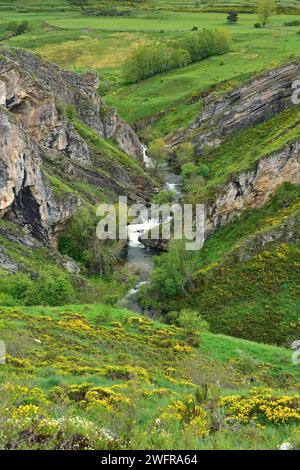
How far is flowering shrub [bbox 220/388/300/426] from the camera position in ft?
66.4

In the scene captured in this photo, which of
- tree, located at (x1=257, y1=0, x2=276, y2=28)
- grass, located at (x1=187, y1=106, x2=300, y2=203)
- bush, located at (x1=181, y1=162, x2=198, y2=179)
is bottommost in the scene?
bush, located at (x1=181, y1=162, x2=198, y2=179)

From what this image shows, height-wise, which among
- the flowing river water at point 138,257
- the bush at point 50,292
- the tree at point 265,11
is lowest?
the flowing river water at point 138,257

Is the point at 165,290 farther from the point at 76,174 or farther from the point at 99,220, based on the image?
the point at 76,174

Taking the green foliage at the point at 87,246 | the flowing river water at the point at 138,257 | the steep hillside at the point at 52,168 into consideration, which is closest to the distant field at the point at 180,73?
the steep hillside at the point at 52,168

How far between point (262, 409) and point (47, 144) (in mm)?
78192

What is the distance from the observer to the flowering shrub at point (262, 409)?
20.2 metres

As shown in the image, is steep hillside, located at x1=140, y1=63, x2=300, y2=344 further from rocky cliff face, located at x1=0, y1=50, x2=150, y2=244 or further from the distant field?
the distant field

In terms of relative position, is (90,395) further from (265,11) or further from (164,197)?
(265,11)

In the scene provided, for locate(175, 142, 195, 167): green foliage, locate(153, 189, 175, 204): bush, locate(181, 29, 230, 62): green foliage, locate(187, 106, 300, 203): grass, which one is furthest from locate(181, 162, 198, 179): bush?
locate(181, 29, 230, 62): green foliage

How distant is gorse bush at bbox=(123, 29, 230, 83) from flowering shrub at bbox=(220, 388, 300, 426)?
149177mm

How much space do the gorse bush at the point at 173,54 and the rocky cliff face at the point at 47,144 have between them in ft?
122

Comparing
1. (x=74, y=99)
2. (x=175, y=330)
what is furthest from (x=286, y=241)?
(x=74, y=99)

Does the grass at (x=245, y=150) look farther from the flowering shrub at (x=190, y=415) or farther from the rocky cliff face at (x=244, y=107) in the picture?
the flowering shrub at (x=190, y=415)
